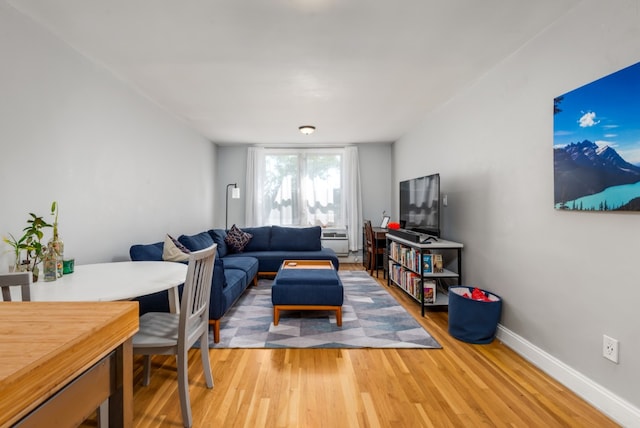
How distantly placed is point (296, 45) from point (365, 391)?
2.50 m

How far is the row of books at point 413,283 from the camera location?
10.9 ft

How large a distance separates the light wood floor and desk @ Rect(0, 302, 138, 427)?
1.31 m

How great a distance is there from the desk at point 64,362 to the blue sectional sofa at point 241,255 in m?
2.05

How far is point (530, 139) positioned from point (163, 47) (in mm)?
2898

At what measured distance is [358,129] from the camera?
5.01 meters

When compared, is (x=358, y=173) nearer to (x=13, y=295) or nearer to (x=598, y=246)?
(x=598, y=246)

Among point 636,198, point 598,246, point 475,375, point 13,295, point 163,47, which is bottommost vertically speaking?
point 475,375

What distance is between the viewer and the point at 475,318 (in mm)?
2615

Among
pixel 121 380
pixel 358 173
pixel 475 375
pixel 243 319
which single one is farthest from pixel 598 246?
pixel 358 173

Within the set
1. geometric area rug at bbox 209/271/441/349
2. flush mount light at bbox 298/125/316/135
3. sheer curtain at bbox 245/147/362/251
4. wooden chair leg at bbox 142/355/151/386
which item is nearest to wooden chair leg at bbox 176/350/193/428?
wooden chair leg at bbox 142/355/151/386

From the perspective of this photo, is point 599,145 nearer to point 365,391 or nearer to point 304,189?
point 365,391

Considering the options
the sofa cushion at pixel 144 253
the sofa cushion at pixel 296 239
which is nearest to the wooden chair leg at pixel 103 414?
the sofa cushion at pixel 144 253

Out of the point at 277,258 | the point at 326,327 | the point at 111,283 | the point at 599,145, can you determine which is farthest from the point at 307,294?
the point at 599,145

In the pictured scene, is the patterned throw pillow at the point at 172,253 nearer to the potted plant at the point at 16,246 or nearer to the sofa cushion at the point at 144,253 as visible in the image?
the sofa cushion at the point at 144,253
